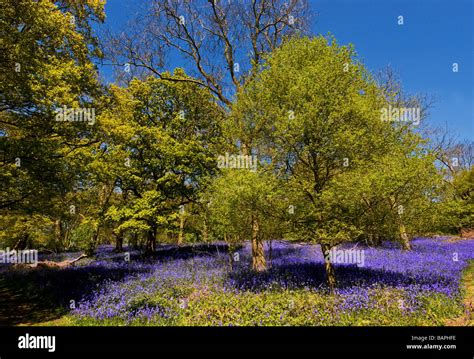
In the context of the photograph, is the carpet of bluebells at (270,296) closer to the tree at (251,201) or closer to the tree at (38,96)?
the tree at (251,201)

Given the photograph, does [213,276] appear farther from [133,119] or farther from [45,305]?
[133,119]

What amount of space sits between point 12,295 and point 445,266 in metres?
19.1

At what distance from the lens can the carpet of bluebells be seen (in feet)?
25.8

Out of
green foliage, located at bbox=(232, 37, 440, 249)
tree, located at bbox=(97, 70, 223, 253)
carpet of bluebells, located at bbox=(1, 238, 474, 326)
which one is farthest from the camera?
tree, located at bbox=(97, 70, 223, 253)

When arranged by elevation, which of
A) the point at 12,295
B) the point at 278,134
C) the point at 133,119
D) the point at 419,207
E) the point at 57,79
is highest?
the point at 133,119

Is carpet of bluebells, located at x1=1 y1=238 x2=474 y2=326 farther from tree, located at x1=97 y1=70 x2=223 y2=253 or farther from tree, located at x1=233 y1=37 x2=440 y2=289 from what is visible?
tree, located at x1=97 y1=70 x2=223 y2=253

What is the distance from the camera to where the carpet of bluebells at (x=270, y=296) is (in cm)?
785

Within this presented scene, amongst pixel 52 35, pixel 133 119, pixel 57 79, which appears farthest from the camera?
pixel 133 119

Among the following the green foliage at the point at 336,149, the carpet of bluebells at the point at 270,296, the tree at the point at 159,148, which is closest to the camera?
the carpet of bluebells at the point at 270,296

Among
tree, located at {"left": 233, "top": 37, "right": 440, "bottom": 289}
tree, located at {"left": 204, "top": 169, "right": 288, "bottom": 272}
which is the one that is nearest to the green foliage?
tree, located at {"left": 233, "top": 37, "right": 440, "bottom": 289}

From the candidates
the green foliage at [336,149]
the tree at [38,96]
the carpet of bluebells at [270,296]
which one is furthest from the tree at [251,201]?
the tree at [38,96]

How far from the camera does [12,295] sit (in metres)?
13.4
